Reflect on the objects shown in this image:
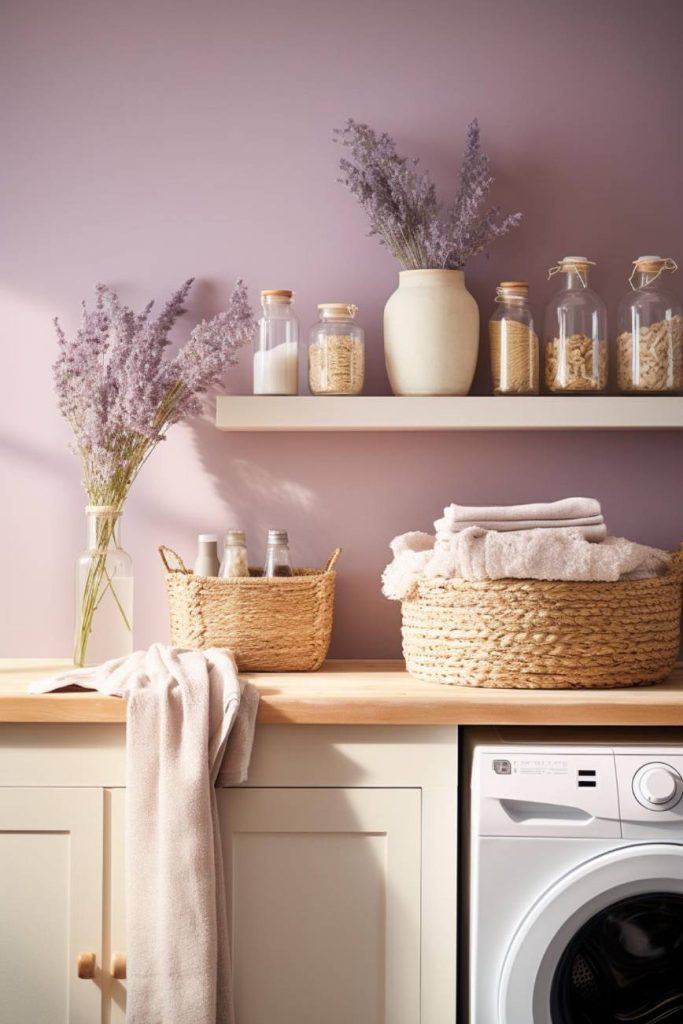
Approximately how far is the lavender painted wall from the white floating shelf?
0.20 meters

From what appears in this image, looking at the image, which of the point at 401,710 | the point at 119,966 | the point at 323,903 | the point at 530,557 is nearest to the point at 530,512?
the point at 530,557

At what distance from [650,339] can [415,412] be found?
514 millimetres

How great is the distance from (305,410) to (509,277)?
0.58 meters

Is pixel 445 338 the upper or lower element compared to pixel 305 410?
upper

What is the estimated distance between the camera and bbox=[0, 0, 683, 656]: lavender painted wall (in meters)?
2.44

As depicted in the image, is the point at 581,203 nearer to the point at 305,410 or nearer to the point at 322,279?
the point at 322,279

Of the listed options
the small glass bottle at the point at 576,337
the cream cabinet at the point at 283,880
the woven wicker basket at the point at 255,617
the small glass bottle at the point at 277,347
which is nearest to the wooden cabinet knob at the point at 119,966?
the cream cabinet at the point at 283,880

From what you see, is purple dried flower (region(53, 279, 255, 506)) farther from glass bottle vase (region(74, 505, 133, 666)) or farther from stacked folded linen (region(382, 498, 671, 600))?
stacked folded linen (region(382, 498, 671, 600))

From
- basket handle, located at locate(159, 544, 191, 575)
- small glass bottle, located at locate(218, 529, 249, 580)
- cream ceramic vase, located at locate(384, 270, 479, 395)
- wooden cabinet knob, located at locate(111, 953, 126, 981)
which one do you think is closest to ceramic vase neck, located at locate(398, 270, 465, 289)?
cream ceramic vase, located at locate(384, 270, 479, 395)

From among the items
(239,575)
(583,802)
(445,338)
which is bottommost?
(583,802)

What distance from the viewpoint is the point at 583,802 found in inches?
70.6

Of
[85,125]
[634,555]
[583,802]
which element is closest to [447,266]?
[634,555]

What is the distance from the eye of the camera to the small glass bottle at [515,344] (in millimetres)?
2287

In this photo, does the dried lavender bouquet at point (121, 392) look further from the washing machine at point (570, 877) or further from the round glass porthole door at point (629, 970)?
the round glass porthole door at point (629, 970)
